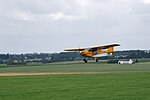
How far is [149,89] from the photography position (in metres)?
31.4

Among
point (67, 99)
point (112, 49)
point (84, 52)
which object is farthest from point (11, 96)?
point (112, 49)

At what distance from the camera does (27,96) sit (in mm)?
29062

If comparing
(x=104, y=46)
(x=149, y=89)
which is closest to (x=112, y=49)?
(x=104, y=46)

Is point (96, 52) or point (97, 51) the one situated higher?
point (97, 51)

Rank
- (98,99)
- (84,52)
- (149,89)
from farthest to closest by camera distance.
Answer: (84,52), (149,89), (98,99)

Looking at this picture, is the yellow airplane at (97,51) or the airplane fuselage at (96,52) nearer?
the airplane fuselage at (96,52)

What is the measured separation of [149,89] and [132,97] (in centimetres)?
465

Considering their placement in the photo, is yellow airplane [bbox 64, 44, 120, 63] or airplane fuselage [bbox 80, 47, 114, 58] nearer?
airplane fuselage [bbox 80, 47, 114, 58]

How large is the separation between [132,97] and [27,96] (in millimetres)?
6530

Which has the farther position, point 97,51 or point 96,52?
point 97,51

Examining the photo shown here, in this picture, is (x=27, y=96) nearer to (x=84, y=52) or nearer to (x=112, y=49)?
(x=84, y=52)

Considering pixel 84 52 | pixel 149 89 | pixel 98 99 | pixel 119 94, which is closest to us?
pixel 98 99

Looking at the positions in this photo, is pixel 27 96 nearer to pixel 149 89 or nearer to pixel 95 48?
pixel 149 89

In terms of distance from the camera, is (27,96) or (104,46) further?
(104,46)
